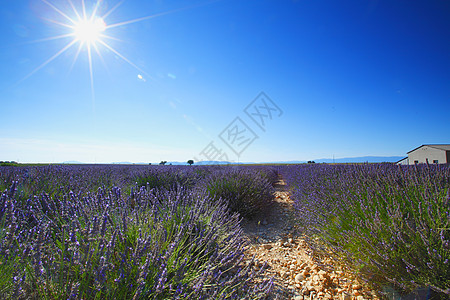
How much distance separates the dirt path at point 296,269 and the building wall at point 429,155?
20.6 metres

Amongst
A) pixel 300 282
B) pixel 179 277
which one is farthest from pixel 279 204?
pixel 179 277

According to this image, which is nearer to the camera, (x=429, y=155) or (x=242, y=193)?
(x=242, y=193)

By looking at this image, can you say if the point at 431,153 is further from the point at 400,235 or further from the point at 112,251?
the point at 112,251

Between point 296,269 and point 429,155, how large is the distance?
26230mm

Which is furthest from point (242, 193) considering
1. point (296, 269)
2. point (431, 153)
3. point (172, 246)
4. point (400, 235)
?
point (431, 153)

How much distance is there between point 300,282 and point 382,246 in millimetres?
752

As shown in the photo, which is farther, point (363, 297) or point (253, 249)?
point (253, 249)

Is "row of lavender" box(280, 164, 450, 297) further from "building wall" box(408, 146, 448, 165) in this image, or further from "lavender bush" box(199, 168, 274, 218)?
"building wall" box(408, 146, 448, 165)

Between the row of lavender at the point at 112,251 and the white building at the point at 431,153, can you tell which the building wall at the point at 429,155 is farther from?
the row of lavender at the point at 112,251

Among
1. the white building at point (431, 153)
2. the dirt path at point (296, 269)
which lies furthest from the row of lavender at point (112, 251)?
the white building at point (431, 153)

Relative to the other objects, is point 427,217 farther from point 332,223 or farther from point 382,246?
point 332,223

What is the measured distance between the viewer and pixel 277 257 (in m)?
2.27

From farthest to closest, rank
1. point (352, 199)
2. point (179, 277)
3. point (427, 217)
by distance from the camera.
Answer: point (352, 199)
point (427, 217)
point (179, 277)

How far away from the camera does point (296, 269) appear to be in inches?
78.7
